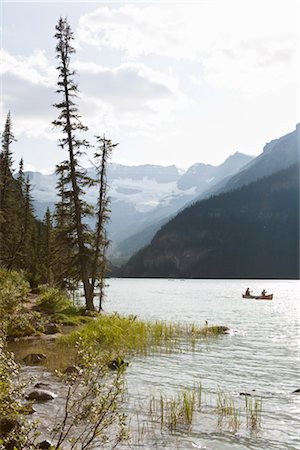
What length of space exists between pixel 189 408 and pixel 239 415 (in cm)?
142

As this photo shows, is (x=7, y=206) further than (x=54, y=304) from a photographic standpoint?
Yes

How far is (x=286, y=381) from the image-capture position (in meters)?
16.1

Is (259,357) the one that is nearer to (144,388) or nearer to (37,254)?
(144,388)

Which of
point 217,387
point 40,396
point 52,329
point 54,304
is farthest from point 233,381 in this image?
point 54,304

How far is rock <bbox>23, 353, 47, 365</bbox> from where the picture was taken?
1658 centimetres

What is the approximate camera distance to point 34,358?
1677cm

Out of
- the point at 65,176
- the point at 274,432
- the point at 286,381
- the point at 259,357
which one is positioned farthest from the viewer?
the point at 65,176

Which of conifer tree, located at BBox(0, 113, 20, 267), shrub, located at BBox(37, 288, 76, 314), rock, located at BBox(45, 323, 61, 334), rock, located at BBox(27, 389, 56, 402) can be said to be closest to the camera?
rock, located at BBox(27, 389, 56, 402)

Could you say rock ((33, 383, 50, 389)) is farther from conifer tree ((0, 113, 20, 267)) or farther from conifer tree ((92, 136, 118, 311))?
conifer tree ((0, 113, 20, 267))

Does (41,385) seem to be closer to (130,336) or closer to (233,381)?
(233,381)

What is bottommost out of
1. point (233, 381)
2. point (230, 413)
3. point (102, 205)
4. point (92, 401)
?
point (233, 381)

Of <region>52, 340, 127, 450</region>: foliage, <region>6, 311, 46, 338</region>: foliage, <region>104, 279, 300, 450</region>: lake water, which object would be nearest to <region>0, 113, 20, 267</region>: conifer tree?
<region>6, 311, 46, 338</region>: foliage

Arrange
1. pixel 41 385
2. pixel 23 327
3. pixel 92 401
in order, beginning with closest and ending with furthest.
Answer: pixel 92 401 < pixel 41 385 < pixel 23 327

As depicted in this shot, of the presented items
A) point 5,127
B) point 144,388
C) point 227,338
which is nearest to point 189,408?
point 144,388
